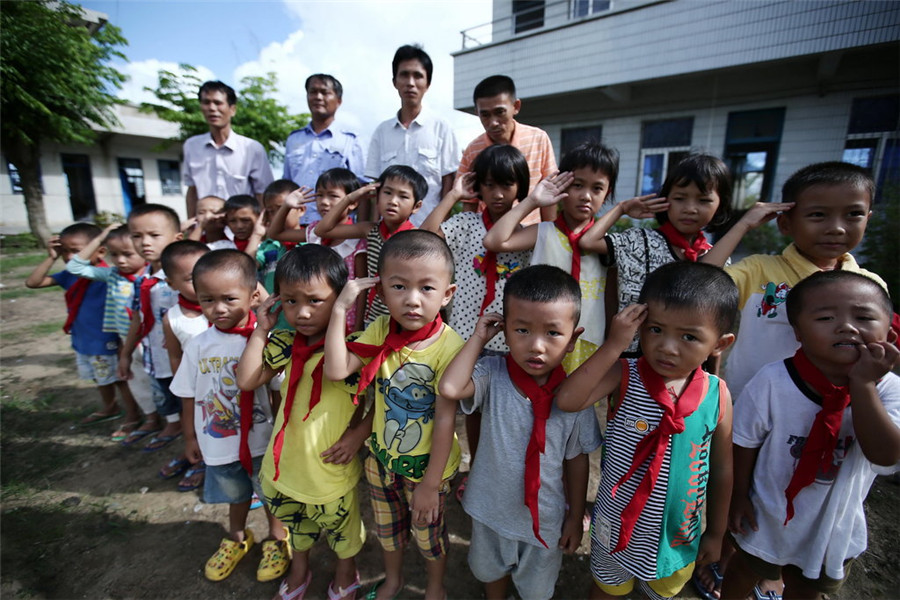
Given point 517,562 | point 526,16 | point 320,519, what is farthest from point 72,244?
point 526,16

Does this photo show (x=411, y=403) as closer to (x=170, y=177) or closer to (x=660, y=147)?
(x=660, y=147)

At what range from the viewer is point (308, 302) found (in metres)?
1.80

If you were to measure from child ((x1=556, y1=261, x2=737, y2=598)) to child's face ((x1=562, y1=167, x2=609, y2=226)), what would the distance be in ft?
2.42

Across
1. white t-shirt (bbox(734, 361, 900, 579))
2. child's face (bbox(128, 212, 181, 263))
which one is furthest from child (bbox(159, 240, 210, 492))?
white t-shirt (bbox(734, 361, 900, 579))

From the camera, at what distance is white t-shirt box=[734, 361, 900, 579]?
150cm

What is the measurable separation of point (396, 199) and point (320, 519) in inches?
67.4

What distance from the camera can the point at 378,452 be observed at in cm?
179

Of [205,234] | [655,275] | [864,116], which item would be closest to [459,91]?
[864,116]

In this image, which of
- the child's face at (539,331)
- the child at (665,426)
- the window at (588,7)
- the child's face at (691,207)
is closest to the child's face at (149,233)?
the child's face at (539,331)

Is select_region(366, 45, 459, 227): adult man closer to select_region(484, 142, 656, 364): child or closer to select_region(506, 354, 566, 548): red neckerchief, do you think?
select_region(484, 142, 656, 364): child

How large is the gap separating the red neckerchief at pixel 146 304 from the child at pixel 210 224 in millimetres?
520

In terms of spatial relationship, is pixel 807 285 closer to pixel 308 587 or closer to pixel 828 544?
pixel 828 544

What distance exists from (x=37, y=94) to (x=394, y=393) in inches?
576

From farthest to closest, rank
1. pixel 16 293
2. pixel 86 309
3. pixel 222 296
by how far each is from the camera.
Answer: pixel 16 293
pixel 86 309
pixel 222 296
